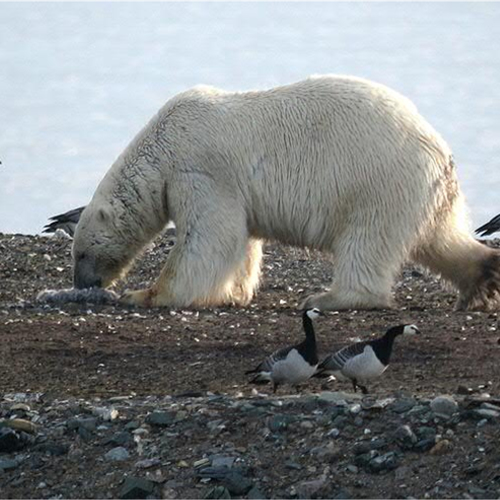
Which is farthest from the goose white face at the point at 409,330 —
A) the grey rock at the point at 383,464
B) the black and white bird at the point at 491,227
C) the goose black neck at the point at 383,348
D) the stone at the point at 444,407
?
the black and white bird at the point at 491,227

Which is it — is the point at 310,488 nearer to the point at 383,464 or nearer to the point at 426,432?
the point at 383,464

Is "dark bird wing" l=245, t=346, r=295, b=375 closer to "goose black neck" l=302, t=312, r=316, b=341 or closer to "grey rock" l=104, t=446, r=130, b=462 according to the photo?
"goose black neck" l=302, t=312, r=316, b=341

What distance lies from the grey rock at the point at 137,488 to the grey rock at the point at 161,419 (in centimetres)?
59

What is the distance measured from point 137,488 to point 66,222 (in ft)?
40.6

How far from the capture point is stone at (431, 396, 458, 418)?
816 cm

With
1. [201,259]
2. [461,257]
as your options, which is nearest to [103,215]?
[201,259]

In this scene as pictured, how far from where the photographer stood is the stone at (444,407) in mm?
8164

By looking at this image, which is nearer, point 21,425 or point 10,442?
point 10,442

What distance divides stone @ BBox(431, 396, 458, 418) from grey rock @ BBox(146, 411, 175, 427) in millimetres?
1344

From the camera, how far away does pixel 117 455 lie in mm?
8266

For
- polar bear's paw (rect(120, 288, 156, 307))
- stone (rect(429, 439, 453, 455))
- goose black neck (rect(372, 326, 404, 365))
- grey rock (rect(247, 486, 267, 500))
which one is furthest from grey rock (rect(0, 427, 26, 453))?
polar bear's paw (rect(120, 288, 156, 307))

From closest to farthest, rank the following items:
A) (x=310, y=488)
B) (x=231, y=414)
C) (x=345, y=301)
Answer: (x=310, y=488) → (x=231, y=414) → (x=345, y=301)

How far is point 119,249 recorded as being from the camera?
13.4 meters

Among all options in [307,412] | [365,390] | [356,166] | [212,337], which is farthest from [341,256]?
[307,412]
